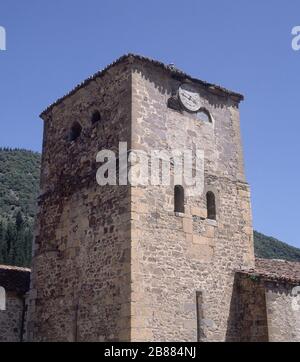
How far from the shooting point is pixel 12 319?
1689 cm

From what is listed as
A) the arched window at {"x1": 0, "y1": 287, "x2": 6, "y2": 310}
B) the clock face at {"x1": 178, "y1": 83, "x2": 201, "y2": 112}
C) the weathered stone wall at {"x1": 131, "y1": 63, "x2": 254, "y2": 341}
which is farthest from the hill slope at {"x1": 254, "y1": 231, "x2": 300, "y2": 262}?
the clock face at {"x1": 178, "y1": 83, "x2": 201, "y2": 112}

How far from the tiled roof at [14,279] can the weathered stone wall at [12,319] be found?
228 millimetres

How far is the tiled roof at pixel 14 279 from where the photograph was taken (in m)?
17.0

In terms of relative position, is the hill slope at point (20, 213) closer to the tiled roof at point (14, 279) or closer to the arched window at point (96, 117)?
the tiled roof at point (14, 279)

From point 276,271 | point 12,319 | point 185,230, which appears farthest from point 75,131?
point 276,271

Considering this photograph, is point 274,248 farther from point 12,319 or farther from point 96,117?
point 96,117

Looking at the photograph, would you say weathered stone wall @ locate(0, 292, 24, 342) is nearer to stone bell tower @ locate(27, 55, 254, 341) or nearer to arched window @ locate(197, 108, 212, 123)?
stone bell tower @ locate(27, 55, 254, 341)

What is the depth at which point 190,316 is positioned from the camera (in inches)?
504

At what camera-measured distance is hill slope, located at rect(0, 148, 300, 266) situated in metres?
40.6

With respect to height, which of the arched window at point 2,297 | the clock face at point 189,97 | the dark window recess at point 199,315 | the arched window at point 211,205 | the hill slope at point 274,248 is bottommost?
the dark window recess at point 199,315

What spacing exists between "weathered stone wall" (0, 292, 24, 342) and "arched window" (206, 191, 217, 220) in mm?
7153

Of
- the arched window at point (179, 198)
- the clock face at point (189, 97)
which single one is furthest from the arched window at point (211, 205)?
the clock face at point (189, 97)

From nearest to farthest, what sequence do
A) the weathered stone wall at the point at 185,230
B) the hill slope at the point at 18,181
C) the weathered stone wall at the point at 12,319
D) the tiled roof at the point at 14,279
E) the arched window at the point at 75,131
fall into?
the weathered stone wall at the point at 185,230 < the arched window at the point at 75,131 < the weathered stone wall at the point at 12,319 < the tiled roof at the point at 14,279 < the hill slope at the point at 18,181

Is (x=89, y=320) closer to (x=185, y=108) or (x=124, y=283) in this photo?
(x=124, y=283)
